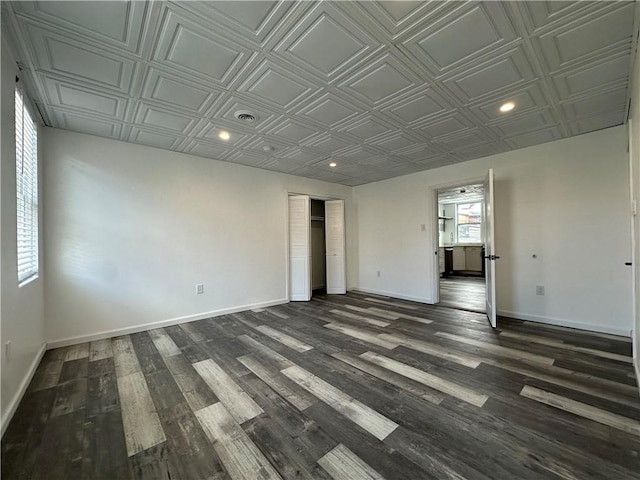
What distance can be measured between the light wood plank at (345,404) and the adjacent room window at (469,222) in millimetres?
8556

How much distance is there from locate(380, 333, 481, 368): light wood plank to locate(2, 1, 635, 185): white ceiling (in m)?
2.48

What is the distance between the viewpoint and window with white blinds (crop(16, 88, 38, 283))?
205 centimetres

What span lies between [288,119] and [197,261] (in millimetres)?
2503

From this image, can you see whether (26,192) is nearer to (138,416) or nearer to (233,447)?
(138,416)

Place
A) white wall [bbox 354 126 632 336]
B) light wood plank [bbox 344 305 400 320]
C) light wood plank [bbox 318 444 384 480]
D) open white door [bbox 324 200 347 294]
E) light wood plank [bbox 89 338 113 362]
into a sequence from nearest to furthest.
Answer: light wood plank [bbox 318 444 384 480] → light wood plank [bbox 89 338 113 362] → white wall [bbox 354 126 632 336] → light wood plank [bbox 344 305 400 320] → open white door [bbox 324 200 347 294]

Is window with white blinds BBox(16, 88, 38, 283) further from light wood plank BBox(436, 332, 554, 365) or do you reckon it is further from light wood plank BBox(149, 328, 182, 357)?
light wood plank BBox(436, 332, 554, 365)

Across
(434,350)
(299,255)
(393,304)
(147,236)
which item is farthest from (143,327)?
(393,304)

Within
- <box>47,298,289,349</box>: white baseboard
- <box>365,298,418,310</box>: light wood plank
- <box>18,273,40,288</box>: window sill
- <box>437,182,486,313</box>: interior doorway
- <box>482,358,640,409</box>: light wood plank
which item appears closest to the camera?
<box>482,358,640,409</box>: light wood plank

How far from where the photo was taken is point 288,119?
272cm

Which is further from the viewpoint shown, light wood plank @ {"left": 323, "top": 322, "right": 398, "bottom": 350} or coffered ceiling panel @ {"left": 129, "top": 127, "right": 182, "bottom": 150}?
coffered ceiling panel @ {"left": 129, "top": 127, "right": 182, "bottom": 150}

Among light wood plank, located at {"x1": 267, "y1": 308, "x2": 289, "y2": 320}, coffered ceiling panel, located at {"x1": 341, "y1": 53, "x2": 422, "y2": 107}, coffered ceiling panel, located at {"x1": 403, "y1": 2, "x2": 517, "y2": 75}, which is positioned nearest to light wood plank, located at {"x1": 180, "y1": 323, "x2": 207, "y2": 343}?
light wood plank, located at {"x1": 267, "y1": 308, "x2": 289, "y2": 320}

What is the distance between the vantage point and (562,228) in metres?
3.32

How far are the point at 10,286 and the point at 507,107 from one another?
175 inches

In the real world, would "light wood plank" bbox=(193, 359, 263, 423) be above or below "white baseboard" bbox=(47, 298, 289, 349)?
below
